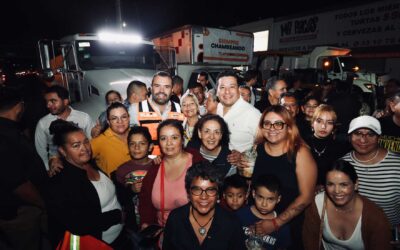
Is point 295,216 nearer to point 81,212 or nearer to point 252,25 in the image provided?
Result: point 81,212

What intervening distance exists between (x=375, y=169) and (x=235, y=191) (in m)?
1.47

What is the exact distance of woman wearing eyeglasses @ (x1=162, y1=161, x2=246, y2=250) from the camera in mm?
2121

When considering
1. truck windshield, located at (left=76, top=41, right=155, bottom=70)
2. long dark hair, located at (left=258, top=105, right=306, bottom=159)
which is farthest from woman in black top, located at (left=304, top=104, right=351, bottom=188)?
truck windshield, located at (left=76, top=41, right=155, bottom=70)

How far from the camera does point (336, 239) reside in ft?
7.91

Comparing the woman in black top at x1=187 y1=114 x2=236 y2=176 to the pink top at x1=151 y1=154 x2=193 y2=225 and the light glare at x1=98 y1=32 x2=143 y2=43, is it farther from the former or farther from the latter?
the light glare at x1=98 y1=32 x2=143 y2=43

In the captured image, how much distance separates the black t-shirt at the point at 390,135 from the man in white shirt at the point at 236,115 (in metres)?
1.80

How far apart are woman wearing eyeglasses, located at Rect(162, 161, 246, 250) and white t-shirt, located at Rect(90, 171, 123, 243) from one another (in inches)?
31.6

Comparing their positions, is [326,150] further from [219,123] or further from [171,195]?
[171,195]

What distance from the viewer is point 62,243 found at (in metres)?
2.22

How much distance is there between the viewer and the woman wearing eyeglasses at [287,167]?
94.6 inches

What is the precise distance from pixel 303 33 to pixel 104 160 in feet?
83.3

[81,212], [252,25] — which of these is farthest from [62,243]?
[252,25]

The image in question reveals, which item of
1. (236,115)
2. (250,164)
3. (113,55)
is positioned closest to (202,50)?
(113,55)

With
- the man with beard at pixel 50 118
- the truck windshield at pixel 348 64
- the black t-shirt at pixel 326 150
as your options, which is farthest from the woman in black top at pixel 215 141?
the truck windshield at pixel 348 64
